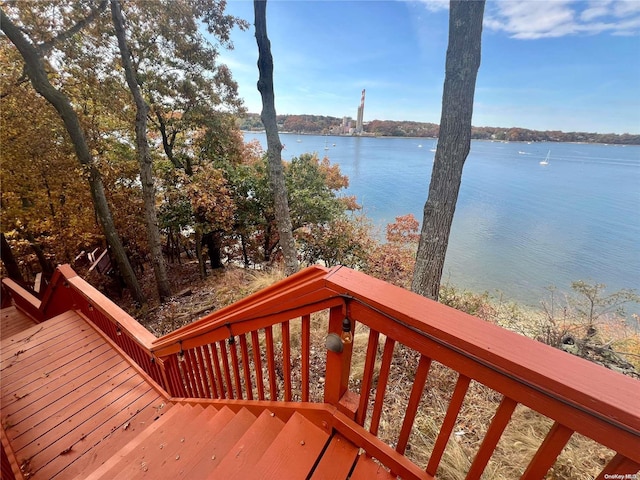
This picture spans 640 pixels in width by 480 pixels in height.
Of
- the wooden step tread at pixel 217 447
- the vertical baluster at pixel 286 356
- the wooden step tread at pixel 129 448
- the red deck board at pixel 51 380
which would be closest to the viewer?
the vertical baluster at pixel 286 356

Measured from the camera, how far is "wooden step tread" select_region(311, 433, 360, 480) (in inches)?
42.8

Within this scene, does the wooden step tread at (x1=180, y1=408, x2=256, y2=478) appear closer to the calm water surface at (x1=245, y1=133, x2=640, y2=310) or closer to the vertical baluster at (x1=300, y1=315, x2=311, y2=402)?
the vertical baluster at (x1=300, y1=315, x2=311, y2=402)

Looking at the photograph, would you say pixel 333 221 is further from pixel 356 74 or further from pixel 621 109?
pixel 356 74

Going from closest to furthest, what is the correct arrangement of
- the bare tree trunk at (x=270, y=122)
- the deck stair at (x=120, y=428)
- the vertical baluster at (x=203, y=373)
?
the deck stair at (x=120, y=428), the vertical baluster at (x=203, y=373), the bare tree trunk at (x=270, y=122)

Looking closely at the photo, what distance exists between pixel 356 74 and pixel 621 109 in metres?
12.0

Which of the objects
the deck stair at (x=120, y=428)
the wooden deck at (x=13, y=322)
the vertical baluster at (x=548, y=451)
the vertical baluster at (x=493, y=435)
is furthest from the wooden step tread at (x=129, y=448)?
the wooden deck at (x=13, y=322)

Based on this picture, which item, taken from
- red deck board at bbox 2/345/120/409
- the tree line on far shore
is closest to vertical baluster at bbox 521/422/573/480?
red deck board at bbox 2/345/120/409

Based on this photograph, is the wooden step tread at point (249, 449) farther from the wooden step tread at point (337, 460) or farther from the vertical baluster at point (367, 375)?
the vertical baluster at point (367, 375)

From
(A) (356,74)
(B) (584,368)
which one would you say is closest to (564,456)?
(B) (584,368)

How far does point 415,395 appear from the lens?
979 millimetres

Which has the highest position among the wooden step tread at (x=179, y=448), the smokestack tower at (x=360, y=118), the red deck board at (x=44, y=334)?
the smokestack tower at (x=360, y=118)

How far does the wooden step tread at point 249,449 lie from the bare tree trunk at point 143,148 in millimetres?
5972

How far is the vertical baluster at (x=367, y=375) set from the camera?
1051 mm

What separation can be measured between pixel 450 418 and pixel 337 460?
54cm
